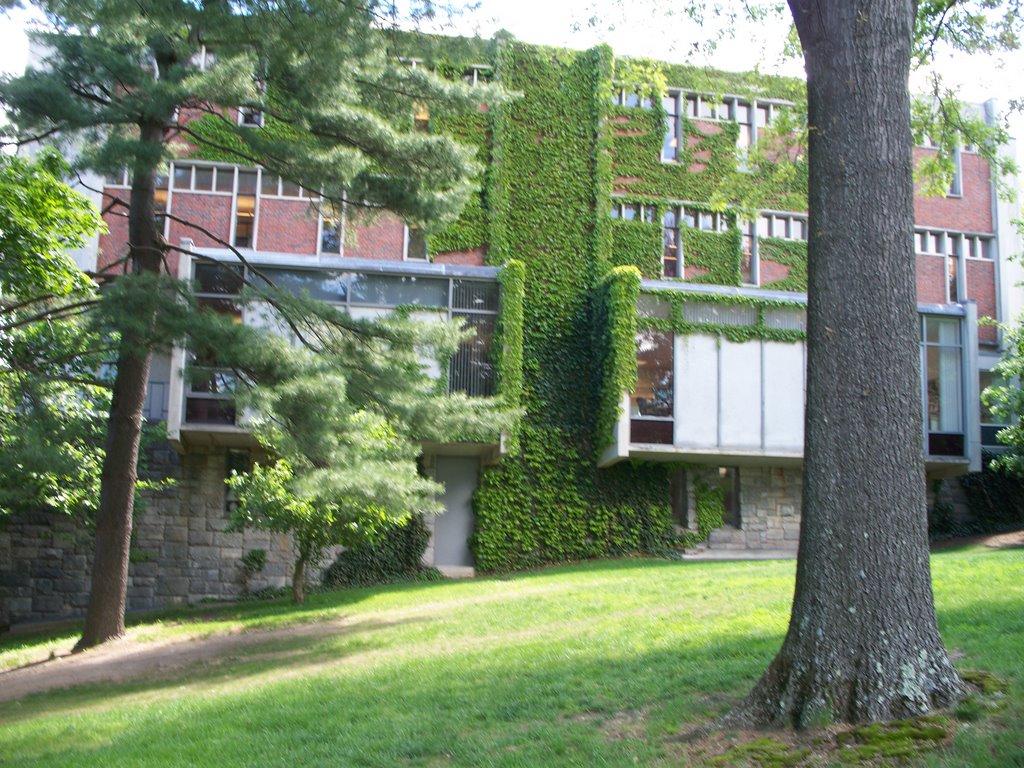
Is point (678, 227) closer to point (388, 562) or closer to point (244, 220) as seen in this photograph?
point (244, 220)

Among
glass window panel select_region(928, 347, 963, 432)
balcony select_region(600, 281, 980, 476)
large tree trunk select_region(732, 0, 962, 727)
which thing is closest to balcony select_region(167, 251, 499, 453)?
balcony select_region(600, 281, 980, 476)

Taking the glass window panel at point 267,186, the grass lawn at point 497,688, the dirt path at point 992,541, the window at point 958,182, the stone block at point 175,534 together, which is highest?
the window at point 958,182

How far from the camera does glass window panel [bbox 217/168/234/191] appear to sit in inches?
936

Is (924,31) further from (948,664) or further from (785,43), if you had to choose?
(948,664)

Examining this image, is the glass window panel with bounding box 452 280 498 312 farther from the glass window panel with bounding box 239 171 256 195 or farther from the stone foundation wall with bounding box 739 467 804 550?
the stone foundation wall with bounding box 739 467 804 550

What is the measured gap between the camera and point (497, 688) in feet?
27.3

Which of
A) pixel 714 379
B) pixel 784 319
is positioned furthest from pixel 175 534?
pixel 784 319

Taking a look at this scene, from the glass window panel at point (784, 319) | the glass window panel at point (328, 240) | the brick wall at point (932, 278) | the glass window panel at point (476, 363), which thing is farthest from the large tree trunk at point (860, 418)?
the brick wall at point (932, 278)

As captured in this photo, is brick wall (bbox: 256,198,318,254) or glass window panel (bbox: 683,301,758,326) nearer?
glass window panel (bbox: 683,301,758,326)

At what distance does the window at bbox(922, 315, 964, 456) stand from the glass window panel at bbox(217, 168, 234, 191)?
17012 millimetres

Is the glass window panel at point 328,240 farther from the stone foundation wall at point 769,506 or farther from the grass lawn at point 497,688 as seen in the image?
the grass lawn at point 497,688

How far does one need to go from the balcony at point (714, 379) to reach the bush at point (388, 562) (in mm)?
4728

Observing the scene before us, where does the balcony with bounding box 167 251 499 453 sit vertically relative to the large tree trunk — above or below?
above

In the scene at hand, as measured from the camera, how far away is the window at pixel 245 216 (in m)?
23.6
